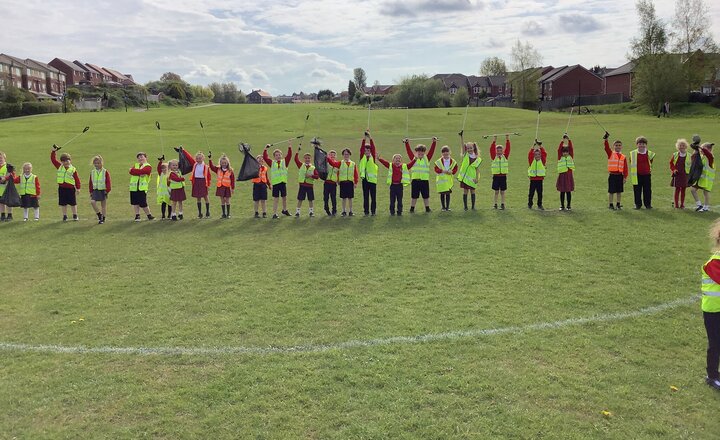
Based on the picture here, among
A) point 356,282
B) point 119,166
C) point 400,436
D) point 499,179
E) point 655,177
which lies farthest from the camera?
point 119,166

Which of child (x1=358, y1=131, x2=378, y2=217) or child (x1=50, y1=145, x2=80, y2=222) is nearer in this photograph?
child (x1=50, y1=145, x2=80, y2=222)

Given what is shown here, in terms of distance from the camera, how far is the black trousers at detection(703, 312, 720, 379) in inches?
237

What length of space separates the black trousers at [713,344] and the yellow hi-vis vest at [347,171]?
11.0 meters

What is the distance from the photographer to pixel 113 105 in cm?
9525

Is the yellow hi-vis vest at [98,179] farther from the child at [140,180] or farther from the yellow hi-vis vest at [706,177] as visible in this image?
the yellow hi-vis vest at [706,177]

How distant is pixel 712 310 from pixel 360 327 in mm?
4408

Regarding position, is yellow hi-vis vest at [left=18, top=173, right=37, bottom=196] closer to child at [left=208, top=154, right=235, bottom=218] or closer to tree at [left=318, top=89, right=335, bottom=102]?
child at [left=208, top=154, right=235, bottom=218]

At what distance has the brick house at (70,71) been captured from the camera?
123m

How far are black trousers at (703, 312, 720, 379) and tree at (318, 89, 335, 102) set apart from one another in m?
144

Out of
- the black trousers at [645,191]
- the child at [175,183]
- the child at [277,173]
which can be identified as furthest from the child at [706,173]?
the child at [175,183]

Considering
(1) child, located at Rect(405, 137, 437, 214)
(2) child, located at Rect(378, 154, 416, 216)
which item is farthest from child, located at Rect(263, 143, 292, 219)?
(1) child, located at Rect(405, 137, 437, 214)

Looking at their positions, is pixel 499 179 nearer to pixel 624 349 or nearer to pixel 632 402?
pixel 624 349

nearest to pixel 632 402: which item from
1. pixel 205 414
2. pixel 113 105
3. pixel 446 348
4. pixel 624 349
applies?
pixel 624 349

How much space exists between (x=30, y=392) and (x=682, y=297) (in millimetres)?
9626
